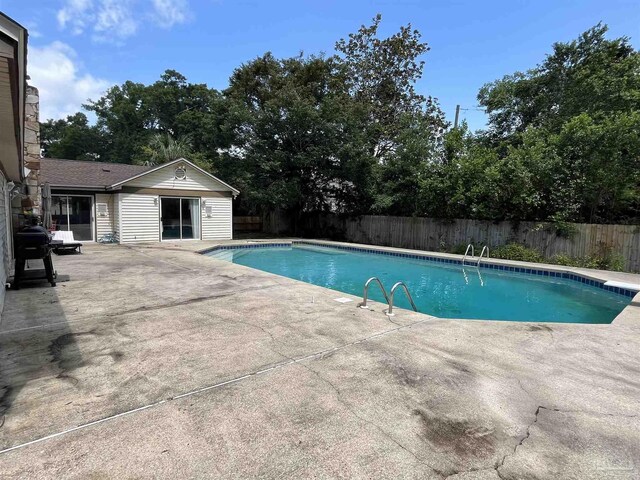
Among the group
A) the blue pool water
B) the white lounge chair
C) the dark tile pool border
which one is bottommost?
the blue pool water

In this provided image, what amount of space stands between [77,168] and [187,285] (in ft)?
41.2

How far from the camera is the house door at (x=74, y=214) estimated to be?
13.5 meters

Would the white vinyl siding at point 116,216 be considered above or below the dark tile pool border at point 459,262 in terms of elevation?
above

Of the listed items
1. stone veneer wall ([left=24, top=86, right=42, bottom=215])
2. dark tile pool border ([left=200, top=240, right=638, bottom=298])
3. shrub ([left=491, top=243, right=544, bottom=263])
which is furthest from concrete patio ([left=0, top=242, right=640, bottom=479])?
stone veneer wall ([left=24, top=86, right=42, bottom=215])

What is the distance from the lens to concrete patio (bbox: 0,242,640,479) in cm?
203

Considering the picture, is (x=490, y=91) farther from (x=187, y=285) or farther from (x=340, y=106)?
(x=187, y=285)

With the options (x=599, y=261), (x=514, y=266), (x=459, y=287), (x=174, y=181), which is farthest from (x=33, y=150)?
(x=599, y=261)

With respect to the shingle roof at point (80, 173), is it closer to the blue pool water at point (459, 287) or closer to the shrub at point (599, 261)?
the blue pool water at point (459, 287)

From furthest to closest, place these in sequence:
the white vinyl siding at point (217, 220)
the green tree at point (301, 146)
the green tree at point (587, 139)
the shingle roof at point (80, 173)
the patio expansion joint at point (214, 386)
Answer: the green tree at point (301, 146), the white vinyl siding at point (217, 220), the shingle roof at point (80, 173), the green tree at point (587, 139), the patio expansion joint at point (214, 386)

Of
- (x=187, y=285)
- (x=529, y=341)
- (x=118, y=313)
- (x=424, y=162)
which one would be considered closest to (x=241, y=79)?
(x=424, y=162)

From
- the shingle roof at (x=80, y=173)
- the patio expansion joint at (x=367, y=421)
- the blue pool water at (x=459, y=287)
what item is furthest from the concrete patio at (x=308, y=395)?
Result: the shingle roof at (x=80, y=173)

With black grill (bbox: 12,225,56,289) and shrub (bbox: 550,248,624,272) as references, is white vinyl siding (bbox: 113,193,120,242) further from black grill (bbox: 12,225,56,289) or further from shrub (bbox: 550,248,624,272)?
shrub (bbox: 550,248,624,272)

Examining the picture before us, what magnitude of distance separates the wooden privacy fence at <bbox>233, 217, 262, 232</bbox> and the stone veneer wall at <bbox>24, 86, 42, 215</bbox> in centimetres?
1314

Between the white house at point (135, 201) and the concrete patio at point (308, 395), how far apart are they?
1015cm
